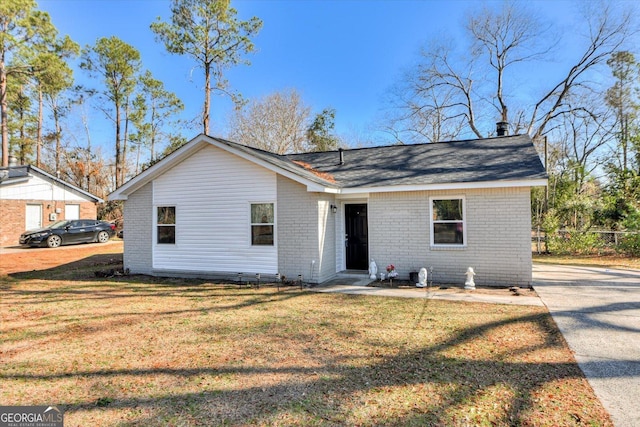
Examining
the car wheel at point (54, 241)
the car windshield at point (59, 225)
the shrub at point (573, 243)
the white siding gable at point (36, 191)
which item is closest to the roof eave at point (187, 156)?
the car wheel at point (54, 241)

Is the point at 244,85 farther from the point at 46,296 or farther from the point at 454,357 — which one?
the point at 454,357

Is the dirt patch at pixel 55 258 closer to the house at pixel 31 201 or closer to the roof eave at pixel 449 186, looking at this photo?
the house at pixel 31 201

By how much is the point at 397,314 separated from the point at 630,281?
765 cm

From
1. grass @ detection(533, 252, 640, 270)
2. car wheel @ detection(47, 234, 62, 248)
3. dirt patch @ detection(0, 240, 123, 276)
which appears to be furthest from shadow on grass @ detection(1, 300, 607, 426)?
car wheel @ detection(47, 234, 62, 248)

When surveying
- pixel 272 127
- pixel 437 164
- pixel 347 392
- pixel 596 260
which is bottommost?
pixel 347 392

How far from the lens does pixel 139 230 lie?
11.3 meters

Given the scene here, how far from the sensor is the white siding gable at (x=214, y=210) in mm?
10000

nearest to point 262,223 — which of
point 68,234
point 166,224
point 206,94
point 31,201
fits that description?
point 166,224

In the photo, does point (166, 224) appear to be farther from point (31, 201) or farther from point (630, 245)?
point (630, 245)

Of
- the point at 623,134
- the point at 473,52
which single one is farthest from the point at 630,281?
the point at 473,52

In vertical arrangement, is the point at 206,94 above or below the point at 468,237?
above

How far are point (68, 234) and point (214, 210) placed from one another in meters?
14.5

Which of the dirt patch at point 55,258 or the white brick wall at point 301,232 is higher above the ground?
the white brick wall at point 301,232

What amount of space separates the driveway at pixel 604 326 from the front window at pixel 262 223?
22.5ft
